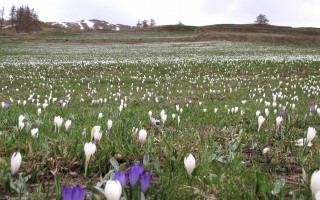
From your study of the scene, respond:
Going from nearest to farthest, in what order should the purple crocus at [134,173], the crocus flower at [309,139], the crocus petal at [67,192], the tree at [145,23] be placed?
1. the crocus petal at [67,192]
2. the purple crocus at [134,173]
3. the crocus flower at [309,139]
4. the tree at [145,23]

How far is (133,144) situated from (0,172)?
1425 millimetres

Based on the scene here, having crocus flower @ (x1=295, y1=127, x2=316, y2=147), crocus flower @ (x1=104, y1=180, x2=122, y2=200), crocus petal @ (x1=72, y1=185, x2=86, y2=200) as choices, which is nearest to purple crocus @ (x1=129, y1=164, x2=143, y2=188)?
crocus flower @ (x1=104, y1=180, x2=122, y2=200)

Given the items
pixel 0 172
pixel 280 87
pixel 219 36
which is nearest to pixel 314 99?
pixel 280 87

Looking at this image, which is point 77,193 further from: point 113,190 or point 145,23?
point 145,23

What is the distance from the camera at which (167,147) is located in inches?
149

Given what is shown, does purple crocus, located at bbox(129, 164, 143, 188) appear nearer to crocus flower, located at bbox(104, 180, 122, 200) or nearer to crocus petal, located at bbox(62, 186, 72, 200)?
crocus flower, located at bbox(104, 180, 122, 200)

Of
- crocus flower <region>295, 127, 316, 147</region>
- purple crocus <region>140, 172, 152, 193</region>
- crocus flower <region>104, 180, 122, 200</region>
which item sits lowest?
crocus flower <region>295, 127, 316, 147</region>

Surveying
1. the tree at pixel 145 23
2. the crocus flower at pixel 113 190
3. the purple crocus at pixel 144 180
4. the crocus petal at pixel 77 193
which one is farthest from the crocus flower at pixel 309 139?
the tree at pixel 145 23

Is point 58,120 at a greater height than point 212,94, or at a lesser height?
greater

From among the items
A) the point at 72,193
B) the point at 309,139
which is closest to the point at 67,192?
the point at 72,193

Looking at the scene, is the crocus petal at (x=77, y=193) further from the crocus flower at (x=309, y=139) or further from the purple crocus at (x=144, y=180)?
the crocus flower at (x=309, y=139)

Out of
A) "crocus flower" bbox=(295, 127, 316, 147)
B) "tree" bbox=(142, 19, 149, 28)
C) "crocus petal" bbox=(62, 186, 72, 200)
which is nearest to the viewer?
"crocus petal" bbox=(62, 186, 72, 200)

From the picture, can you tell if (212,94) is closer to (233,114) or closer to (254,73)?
(233,114)

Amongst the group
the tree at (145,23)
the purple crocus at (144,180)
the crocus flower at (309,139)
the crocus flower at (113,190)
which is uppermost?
the tree at (145,23)
